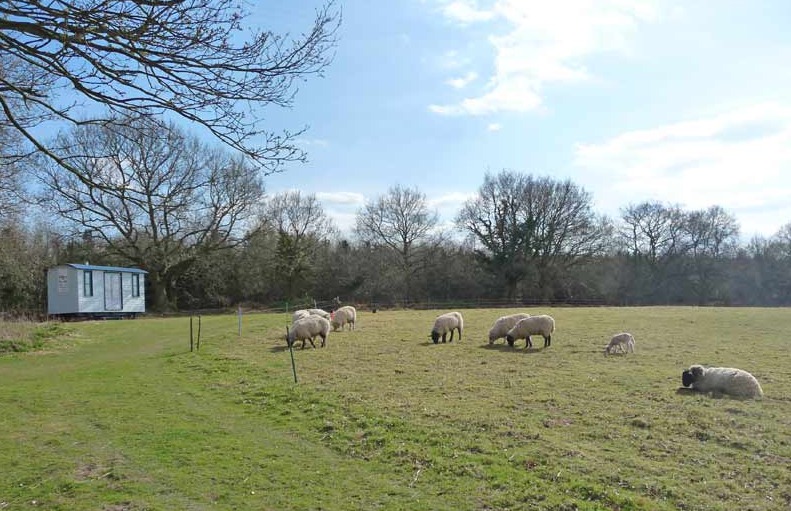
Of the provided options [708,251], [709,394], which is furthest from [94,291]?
[708,251]

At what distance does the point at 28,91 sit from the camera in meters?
5.54

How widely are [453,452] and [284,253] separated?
164 feet

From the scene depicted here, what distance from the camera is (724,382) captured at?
11.9m

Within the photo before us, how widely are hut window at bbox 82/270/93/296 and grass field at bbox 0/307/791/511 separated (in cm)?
2077

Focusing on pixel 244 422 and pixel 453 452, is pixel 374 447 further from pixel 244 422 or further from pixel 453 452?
pixel 244 422

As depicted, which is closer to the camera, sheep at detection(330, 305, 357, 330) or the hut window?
sheep at detection(330, 305, 357, 330)

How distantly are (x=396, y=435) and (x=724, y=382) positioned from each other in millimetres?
7670

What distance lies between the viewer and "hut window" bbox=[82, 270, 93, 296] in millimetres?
36719

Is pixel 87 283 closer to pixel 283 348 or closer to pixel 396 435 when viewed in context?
pixel 283 348

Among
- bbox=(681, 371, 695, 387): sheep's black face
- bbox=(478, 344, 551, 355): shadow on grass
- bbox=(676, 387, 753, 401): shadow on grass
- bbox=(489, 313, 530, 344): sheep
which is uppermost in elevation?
bbox=(489, 313, 530, 344): sheep

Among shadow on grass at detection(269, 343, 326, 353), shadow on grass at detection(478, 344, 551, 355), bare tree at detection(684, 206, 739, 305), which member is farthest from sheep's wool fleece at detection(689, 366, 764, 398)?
bare tree at detection(684, 206, 739, 305)

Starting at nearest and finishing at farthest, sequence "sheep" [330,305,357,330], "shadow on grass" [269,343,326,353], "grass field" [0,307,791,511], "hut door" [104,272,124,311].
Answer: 1. "grass field" [0,307,791,511]
2. "shadow on grass" [269,343,326,353]
3. "sheep" [330,305,357,330]
4. "hut door" [104,272,124,311]

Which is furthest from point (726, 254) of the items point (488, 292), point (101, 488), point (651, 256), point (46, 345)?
point (101, 488)

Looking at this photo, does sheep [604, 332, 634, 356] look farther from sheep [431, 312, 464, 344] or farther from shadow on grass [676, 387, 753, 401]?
shadow on grass [676, 387, 753, 401]
